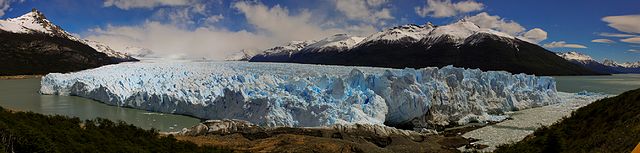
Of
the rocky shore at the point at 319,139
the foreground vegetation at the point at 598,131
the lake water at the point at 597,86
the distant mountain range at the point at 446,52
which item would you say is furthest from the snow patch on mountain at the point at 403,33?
the foreground vegetation at the point at 598,131

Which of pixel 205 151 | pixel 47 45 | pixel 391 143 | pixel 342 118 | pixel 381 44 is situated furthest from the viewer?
pixel 381 44

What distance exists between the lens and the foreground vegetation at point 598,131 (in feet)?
27.0

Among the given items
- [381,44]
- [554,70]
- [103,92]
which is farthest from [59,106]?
[381,44]

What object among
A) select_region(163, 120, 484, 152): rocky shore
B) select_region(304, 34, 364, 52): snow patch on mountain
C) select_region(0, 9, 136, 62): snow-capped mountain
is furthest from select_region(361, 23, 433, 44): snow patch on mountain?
select_region(163, 120, 484, 152): rocky shore

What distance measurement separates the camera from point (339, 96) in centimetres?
2292

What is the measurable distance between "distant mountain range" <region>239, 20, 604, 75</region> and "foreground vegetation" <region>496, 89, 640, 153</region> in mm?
100122

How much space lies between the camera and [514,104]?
1109 inches

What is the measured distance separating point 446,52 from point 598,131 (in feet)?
397

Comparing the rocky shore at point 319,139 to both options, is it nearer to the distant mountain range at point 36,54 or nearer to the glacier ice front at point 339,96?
the glacier ice front at point 339,96

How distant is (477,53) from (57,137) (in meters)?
122

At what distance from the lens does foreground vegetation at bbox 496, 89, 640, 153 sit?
8.23m

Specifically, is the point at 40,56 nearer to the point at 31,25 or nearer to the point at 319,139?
the point at 31,25

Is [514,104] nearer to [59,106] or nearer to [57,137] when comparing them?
[57,137]

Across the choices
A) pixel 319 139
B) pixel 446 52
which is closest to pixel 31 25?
pixel 446 52
